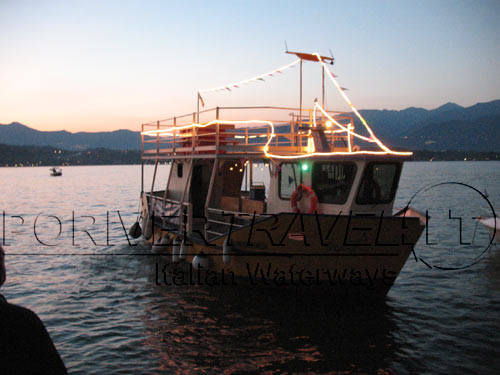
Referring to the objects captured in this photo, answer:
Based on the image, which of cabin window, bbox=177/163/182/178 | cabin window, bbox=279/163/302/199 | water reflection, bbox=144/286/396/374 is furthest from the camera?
cabin window, bbox=177/163/182/178

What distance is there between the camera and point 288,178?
456 inches

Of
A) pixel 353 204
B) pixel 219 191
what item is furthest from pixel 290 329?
pixel 219 191

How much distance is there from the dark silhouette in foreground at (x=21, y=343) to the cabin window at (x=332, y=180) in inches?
346

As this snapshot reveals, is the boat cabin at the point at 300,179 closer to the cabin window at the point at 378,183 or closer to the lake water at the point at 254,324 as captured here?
the cabin window at the point at 378,183

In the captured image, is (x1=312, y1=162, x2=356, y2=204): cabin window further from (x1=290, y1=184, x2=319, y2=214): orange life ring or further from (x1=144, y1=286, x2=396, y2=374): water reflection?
(x1=144, y1=286, x2=396, y2=374): water reflection

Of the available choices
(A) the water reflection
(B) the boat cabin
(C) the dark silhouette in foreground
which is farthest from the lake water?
(C) the dark silhouette in foreground

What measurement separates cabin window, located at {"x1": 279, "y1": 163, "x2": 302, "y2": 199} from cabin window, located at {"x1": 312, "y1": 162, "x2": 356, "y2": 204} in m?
0.56

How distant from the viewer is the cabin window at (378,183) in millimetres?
10352

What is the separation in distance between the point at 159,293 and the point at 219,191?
4.09 m

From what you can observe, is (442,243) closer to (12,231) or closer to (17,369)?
(17,369)

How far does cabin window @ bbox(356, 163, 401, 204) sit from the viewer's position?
1035cm

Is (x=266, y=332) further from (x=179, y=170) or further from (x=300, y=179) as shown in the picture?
(x=179, y=170)

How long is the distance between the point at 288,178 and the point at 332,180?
1.35m

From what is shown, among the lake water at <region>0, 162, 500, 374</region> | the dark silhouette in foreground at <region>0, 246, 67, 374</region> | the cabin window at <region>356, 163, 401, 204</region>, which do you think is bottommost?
the lake water at <region>0, 162, 500, 374</region>
